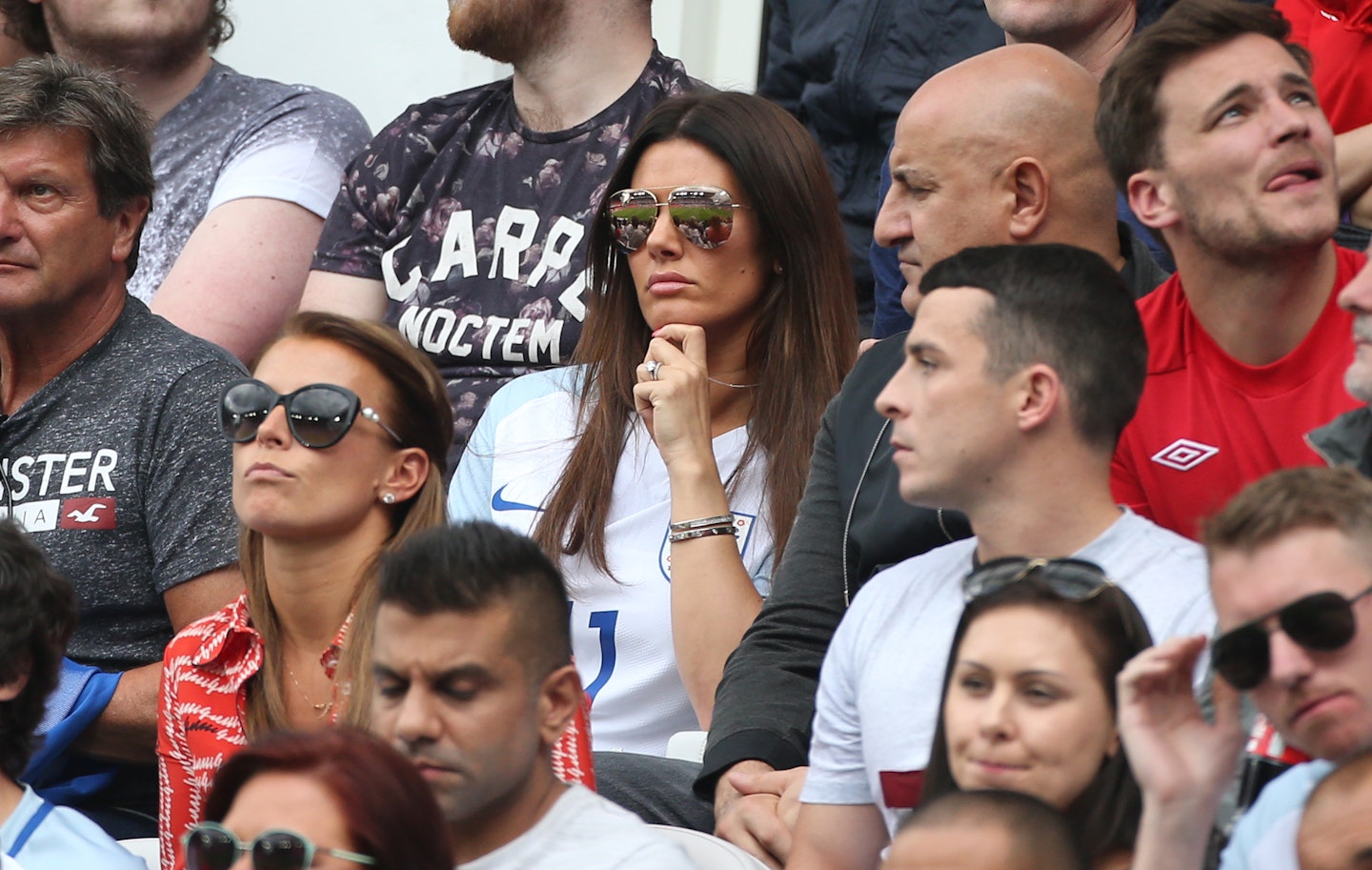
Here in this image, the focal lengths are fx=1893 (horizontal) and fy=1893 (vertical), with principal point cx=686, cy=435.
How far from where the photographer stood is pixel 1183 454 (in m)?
2.87

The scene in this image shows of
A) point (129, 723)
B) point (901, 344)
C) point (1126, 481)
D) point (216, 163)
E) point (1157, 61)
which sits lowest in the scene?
point (129, 723)

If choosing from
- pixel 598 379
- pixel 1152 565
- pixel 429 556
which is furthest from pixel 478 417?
pixel 1152 565

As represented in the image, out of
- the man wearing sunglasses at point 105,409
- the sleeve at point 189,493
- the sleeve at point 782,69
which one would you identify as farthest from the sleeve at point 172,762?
the sleeve at point 782,69

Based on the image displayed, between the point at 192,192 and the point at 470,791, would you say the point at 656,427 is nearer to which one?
the point at 470,791

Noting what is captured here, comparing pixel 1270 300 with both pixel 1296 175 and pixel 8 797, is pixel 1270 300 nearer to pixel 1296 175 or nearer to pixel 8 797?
pixel 1296 175

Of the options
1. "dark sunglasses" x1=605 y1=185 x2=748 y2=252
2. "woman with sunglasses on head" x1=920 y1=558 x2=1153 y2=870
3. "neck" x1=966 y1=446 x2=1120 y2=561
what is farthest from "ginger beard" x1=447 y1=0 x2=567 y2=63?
"woman with sunglasses on head" x1=920 y1=558 x2=1153 y2=870

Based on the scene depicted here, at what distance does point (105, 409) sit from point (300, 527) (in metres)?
0.85

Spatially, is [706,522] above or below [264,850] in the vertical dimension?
above

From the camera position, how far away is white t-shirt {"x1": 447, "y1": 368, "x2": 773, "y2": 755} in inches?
137

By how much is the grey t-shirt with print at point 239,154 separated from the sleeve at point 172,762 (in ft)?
6.17

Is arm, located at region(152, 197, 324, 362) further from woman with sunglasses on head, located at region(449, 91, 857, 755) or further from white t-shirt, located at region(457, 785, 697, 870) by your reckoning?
white t-shirt, located at region(457, 785, 697, 870)

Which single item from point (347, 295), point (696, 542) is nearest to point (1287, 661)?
point (696, 542)

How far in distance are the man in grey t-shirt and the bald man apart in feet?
6.20

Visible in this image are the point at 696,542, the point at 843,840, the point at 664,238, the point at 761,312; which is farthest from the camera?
the point at 761,312
